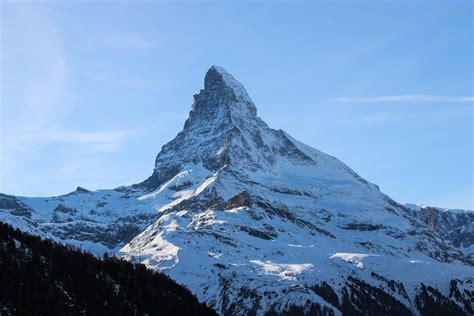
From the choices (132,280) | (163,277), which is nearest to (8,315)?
(132,280)

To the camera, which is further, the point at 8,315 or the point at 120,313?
the point at 120,313

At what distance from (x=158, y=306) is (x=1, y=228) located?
32051 mm

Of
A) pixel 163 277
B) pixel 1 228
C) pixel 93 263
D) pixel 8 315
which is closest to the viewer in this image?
pixel 8 315

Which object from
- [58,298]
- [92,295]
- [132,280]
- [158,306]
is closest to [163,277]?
[132,280]

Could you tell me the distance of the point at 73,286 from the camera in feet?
461

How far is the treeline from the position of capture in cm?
12300

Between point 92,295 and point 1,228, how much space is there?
921 inches

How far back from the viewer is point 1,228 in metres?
149

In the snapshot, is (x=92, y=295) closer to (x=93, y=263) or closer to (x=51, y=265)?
(x=51, y=265)

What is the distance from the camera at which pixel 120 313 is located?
138000 millimetres

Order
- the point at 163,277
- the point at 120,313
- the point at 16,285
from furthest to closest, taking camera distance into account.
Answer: the point at 163,277, the point at 120,313, the point at 16,285

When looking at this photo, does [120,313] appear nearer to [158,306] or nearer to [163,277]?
[158,306]

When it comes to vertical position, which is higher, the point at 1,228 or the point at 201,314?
the point at 1,228

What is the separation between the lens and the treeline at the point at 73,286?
404 feet
